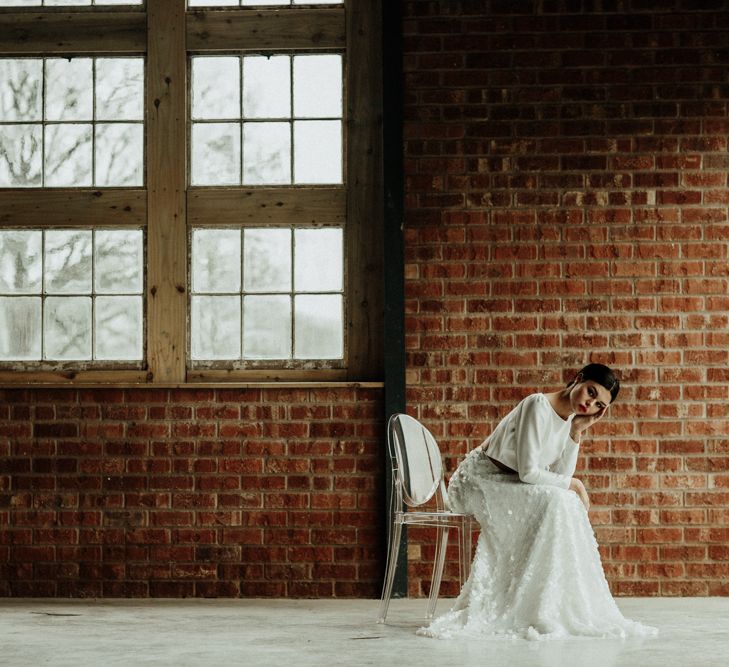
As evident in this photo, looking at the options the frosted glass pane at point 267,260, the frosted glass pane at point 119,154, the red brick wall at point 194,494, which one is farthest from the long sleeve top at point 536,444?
the frosted glass pane at point 119,154

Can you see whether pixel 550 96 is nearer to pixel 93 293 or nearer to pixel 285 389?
pixel 285 389

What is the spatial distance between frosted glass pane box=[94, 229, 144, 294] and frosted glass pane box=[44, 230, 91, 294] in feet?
0.18

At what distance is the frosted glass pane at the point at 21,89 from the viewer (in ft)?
18.4

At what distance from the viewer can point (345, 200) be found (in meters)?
5.51

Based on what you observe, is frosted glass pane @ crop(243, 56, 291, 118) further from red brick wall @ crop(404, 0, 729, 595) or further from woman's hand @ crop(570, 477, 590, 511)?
woman's hand @ crop(570, 477, 590, 511)

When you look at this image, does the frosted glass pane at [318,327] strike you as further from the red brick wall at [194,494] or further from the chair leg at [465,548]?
the chair leg at [465,548]

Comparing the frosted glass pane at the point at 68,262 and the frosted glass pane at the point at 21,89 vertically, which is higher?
the frosted glass pane at the point at 21,89

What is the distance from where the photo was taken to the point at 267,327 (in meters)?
5.48

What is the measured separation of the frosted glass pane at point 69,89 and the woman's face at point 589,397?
3058mm

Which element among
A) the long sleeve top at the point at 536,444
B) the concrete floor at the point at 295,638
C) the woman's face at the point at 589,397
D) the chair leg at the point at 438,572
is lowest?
the concrete floor at the point at 295,638

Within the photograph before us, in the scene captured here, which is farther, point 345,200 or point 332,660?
point 345,200

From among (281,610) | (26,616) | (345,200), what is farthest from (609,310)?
(26,616)

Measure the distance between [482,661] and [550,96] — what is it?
3.01 meters

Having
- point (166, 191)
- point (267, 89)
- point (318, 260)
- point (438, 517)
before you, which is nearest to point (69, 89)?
point (166, 191)
